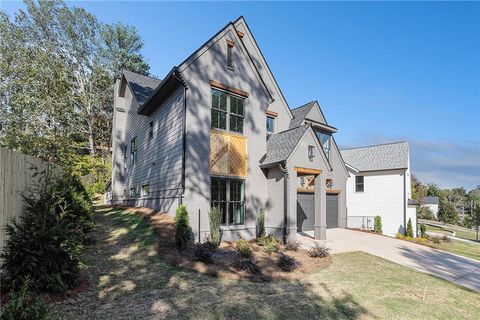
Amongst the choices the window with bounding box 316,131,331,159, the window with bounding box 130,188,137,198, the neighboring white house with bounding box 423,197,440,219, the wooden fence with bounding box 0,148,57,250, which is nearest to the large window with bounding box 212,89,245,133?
the wooden fence with bounding box 0,148,57,250

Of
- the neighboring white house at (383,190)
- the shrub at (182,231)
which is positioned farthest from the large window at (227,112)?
the neighboring white house at (383,190)

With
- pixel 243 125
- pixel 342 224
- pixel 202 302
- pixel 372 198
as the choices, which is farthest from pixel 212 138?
pixel 372 198

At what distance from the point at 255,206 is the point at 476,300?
8054mm

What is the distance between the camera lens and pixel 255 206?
13000mm

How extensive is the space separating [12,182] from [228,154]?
307 inches

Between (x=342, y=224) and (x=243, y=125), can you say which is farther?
(x=342, y=224)

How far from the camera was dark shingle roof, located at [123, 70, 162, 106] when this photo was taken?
17.9 meters

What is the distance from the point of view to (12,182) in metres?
5.61

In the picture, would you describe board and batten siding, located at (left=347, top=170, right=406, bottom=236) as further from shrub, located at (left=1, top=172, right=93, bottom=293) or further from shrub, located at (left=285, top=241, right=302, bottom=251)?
shrub, located at (left=1, top=172, right=93, bottom=293)

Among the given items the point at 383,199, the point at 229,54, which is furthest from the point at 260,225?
the point at 383,199

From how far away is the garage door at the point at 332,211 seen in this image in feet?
64.8

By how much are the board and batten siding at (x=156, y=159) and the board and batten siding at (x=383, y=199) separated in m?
16.5

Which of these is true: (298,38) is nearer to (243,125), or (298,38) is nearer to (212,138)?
(243,125)

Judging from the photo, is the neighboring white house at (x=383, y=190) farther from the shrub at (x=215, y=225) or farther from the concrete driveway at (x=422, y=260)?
the shrub at (x=215, y=225)
